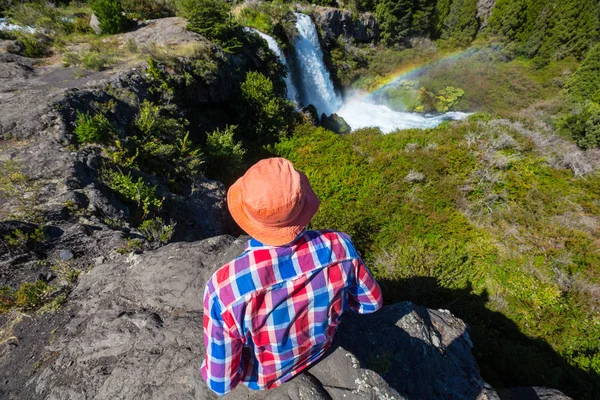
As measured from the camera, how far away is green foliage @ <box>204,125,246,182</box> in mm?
9805

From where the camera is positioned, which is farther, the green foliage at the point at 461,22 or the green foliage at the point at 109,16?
the green foliage at the point at 461,22

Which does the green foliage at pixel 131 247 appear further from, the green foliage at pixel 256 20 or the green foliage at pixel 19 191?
the green foliage at pixel 256 20

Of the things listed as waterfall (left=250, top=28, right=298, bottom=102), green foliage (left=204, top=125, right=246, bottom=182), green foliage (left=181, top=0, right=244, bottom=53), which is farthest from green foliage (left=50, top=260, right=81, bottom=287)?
waterfall (left=250, top=28, right=298, bottom=102)

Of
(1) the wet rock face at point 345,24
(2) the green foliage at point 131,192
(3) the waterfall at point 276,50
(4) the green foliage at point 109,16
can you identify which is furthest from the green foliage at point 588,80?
(4) the green foliage at point 109,16

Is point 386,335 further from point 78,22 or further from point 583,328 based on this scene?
point 78,22

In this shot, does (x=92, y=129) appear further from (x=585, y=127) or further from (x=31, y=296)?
(x=585, y=127)

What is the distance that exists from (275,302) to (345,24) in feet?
101

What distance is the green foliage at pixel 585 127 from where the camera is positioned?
11899 mm

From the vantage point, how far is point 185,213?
6668 mm

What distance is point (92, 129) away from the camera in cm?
602

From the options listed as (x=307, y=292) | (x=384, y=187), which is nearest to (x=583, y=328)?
(x=384, y=187)

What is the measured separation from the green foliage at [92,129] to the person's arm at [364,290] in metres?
6.85

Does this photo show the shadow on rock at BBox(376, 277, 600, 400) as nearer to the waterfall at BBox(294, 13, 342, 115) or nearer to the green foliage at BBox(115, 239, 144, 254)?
the green foliage at BBox(115, 239, 144, 254)

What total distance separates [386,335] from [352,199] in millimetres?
6940
